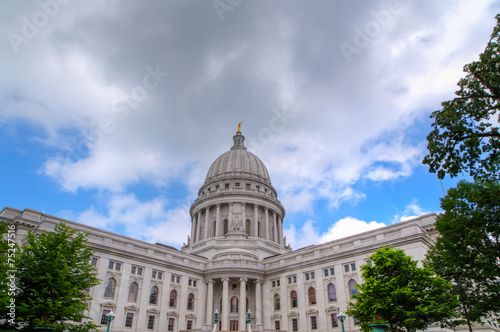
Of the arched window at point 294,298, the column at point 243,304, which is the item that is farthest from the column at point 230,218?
the arched window at point 294,298

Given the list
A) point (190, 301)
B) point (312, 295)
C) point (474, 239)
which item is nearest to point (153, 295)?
point (190, 301)

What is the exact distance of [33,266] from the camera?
26.0 m

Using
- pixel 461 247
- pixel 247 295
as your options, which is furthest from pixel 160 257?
pixel 461 247

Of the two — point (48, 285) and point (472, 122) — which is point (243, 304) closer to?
point (48, 285)

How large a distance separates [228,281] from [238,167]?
3616 centimetres

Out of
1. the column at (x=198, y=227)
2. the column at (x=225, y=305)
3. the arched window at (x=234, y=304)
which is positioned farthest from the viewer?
the column at (x=198, y=227)

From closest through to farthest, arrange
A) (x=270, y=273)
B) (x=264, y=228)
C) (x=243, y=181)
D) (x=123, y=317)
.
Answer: (x=123, y=317) → (x=270, y=273) → (x=264, y=228) → (x=243, y=181)

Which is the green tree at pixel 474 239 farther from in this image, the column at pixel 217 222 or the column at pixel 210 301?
the column at pixel 217 222

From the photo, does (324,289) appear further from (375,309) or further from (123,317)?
(123,317)

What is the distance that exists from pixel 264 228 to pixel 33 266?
53887 millimetres

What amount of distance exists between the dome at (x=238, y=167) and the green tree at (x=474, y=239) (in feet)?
188

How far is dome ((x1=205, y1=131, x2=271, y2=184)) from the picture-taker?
276 ft

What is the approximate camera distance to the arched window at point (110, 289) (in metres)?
44.2

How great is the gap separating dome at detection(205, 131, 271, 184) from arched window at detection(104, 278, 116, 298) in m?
41.4
